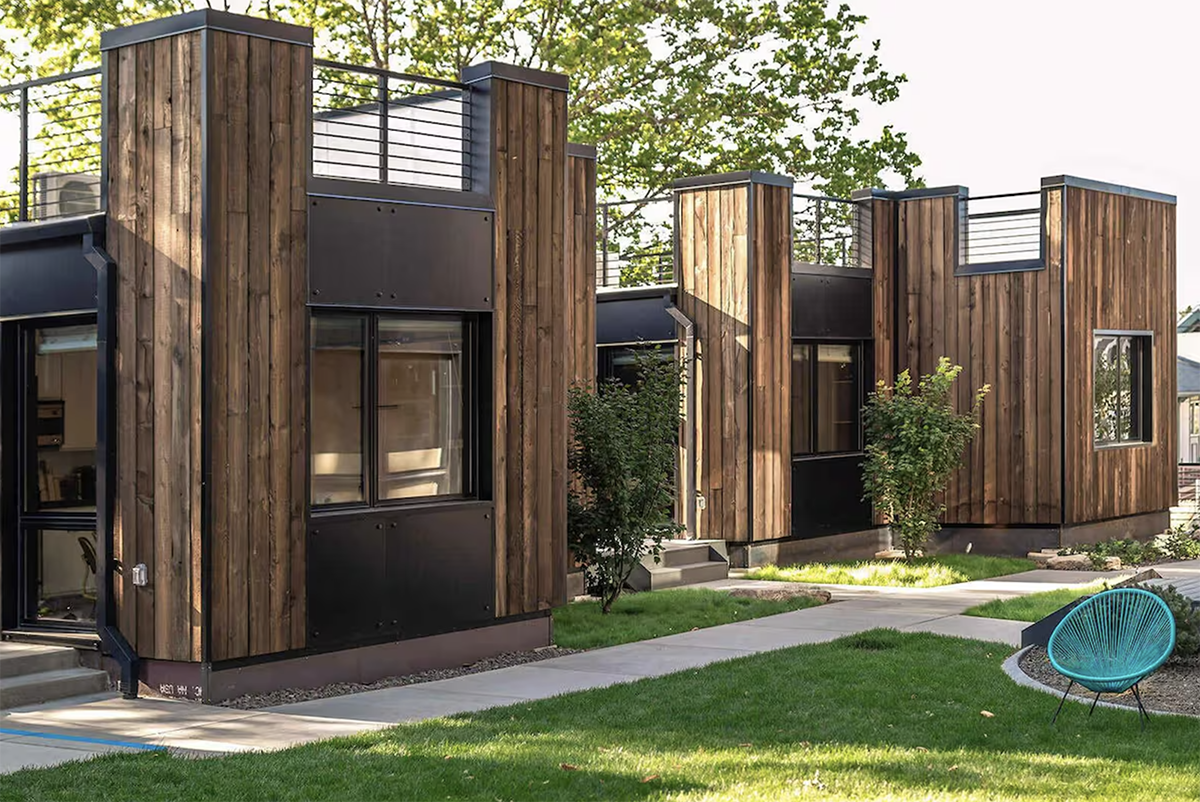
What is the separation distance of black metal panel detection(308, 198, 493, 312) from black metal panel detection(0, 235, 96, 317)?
1569 mm

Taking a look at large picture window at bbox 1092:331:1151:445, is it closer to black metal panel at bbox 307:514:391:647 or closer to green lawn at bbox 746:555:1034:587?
green lawn at bbox 746:555:1034:587

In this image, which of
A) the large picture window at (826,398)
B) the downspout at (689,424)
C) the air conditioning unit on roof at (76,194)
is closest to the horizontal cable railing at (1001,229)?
the large picture window at (826,398)

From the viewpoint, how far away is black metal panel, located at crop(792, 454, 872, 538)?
677 inches

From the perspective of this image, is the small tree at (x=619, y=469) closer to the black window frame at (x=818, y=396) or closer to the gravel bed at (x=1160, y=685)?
the gravel bed at (x=1160, y=685)

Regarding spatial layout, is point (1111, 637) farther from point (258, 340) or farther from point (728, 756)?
point (258, 340)

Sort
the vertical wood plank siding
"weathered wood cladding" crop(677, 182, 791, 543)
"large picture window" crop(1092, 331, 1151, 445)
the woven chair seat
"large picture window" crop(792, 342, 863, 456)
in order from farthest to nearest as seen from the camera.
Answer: "large picture window" crop(1092, 331, 1151, 445) < "large picture window" crop(792, 342, 863, 456) < "weathered wood cladding" crop(677, 182, 791, 543) < the vertical wood plank siding < the woven chair seat

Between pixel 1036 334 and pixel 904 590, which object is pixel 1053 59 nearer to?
pixel 1036 334

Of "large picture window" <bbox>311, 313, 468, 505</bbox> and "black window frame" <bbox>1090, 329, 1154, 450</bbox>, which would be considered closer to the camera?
"large picture window" <bbox>311, 313, 468, 505</bbox>

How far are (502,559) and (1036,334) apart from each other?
9558mm

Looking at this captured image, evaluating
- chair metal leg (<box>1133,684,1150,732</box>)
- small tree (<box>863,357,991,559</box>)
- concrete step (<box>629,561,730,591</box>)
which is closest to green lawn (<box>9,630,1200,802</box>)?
chair metal leg (<box>1133,684,1150,732</box>)

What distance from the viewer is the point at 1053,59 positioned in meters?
34.9

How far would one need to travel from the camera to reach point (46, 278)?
9961 mm

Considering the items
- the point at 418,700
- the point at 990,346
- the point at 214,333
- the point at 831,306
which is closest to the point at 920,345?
the point at 990,346

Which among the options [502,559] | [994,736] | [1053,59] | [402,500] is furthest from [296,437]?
[1053,59]
